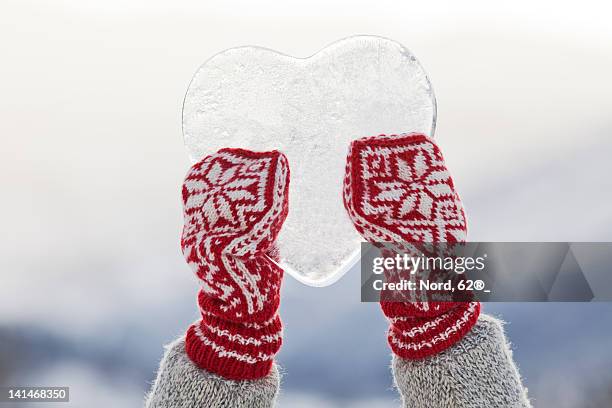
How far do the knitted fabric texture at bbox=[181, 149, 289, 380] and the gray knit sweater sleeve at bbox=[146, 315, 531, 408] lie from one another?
0.02 meters

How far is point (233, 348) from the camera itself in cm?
69

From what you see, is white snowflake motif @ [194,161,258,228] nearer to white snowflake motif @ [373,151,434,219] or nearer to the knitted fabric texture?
the knitted fabric texture

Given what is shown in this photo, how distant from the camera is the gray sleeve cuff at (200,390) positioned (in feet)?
2.20

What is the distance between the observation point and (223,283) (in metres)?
Result: 0.69

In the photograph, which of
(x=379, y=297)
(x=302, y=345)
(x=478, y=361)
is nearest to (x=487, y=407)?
(x=478, y=361)

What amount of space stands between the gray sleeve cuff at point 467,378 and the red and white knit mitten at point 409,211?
1cm

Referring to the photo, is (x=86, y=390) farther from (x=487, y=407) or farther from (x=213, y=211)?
(x=487, y=407)

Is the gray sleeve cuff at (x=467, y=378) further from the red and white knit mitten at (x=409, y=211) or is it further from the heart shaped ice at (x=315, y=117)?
the heart shaped ice at (x=315, y=117)

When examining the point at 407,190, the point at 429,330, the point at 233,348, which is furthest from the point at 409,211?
the point at 233,348

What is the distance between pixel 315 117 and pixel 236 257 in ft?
0.65

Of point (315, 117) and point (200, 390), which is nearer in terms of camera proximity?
point (200, 390)

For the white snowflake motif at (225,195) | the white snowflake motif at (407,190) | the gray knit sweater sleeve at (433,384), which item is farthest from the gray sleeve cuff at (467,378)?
the white snowflake motif at (225,195)

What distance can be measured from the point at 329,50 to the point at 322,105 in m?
0.07

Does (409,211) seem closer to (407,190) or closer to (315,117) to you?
(407,190)
